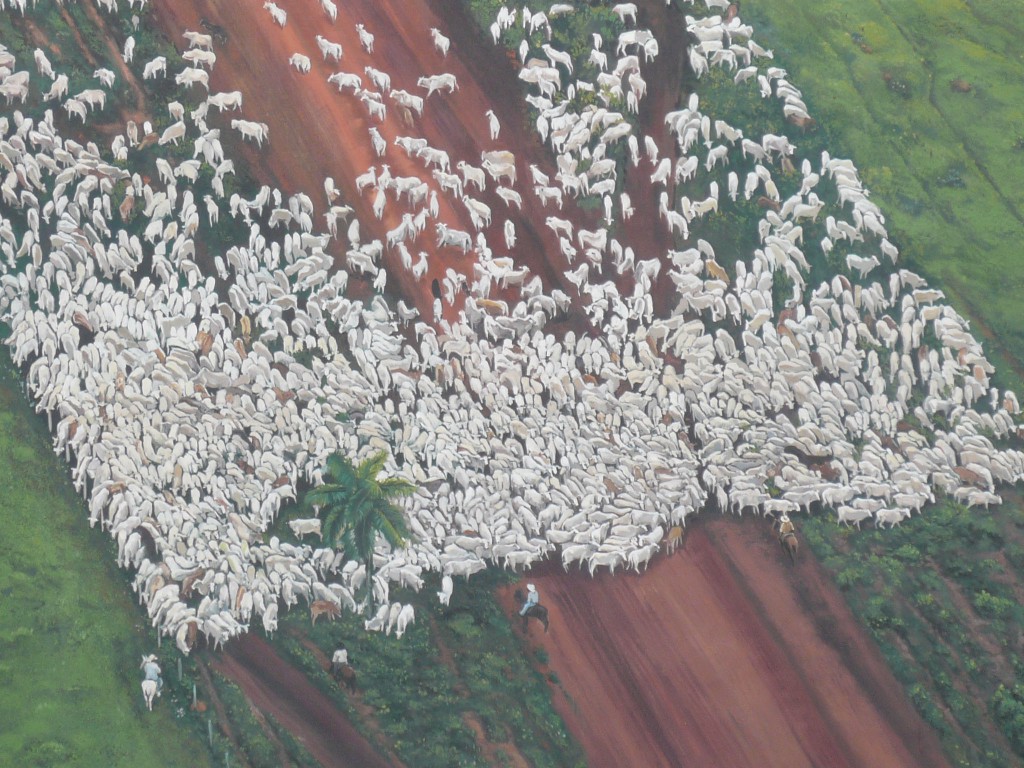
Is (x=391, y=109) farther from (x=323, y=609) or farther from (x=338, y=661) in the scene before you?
(x=338, y=661)

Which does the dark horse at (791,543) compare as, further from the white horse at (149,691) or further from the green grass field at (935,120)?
the white horse at (149,691)

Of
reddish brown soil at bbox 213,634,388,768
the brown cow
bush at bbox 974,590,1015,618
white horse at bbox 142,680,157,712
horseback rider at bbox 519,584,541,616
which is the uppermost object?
white horse at bbox 142,680,157,712

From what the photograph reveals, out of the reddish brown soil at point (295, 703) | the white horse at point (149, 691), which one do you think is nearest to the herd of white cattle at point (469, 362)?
the reddish brown soil at point (295, 703)

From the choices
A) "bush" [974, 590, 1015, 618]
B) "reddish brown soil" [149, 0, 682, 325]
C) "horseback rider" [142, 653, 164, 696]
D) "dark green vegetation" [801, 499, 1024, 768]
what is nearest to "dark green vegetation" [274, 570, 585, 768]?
"horseback rider" [142, 653, 164, 696]

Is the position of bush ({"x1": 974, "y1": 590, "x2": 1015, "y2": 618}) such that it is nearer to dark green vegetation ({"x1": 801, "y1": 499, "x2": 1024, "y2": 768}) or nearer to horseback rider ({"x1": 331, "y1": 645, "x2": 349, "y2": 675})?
dark green vegetation ({"x1": 801, "y1": 499, "x2": 1024, "y2": 768})

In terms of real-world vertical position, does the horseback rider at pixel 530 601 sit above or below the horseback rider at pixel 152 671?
below

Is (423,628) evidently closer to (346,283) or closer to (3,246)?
(346,283)
